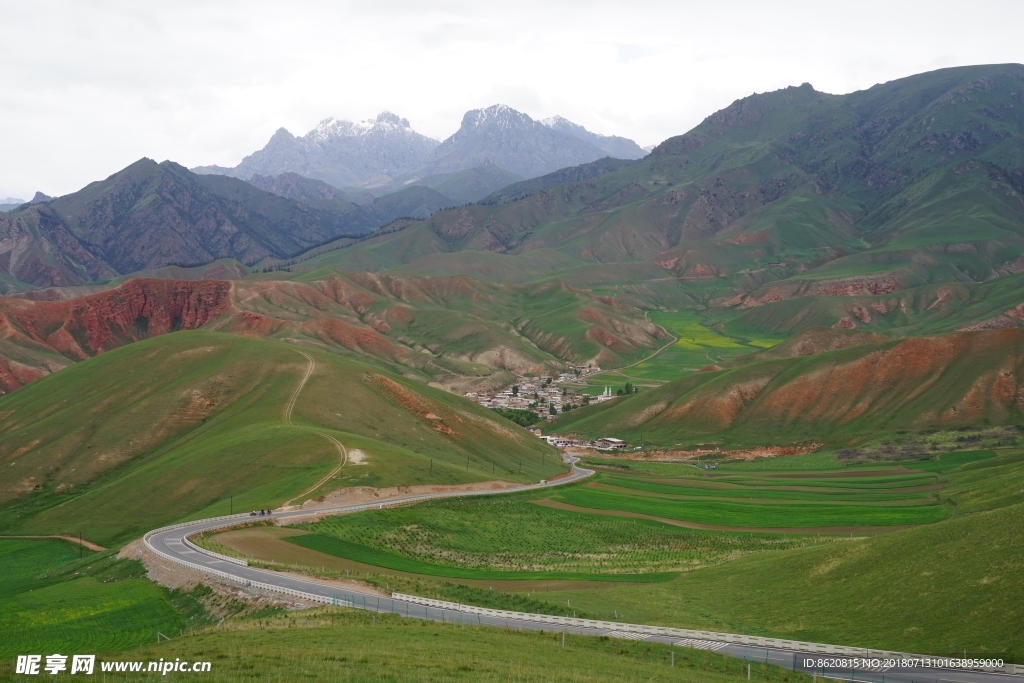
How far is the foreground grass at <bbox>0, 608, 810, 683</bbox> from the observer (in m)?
33.0

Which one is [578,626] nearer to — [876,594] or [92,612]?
[876,594]

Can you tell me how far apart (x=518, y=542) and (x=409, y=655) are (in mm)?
56174

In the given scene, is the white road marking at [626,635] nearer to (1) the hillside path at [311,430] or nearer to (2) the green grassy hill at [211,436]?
(1) the hillside path at [311,430]

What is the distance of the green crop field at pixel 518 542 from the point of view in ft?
254

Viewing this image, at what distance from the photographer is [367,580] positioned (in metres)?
60.7

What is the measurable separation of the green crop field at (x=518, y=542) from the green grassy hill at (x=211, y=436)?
41.5ft

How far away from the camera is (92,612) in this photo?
55469mm

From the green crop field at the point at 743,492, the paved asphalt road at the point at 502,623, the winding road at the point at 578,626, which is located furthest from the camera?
the green crop field at the point at 743,492

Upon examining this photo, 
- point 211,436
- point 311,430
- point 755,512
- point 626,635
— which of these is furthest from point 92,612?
point 755,512

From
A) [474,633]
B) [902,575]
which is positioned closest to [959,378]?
[902,575]

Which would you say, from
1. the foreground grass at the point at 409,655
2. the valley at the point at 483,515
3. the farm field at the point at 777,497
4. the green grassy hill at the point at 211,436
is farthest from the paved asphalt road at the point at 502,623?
the farm field at the point at 777,497

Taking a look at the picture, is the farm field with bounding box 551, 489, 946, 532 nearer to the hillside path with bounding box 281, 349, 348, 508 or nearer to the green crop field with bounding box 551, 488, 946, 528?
the green crop field with bounding box 551, 488, 946, 528

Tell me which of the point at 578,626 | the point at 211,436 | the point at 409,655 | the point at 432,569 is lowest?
the point at 432,569

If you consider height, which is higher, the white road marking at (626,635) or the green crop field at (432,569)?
the white road marking at (626,635)
